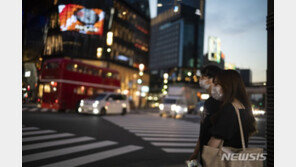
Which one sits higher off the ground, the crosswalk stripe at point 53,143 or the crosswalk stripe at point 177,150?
the crosswalk stripe at point 53,143

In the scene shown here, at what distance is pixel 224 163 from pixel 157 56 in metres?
164

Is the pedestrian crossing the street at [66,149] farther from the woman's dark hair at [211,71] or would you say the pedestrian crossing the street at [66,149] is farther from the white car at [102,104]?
the white car at [102,104]

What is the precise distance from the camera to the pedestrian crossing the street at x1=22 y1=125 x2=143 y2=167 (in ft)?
17.3

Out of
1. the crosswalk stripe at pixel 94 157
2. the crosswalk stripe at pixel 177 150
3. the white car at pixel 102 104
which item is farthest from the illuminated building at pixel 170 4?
the white car at pixel 102 104

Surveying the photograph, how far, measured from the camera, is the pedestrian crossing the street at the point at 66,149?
17.3 ft

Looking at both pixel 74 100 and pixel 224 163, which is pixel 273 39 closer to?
pixel 224 163

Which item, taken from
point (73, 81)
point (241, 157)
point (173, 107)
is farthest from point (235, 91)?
point (173, 107)

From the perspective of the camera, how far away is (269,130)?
106 inches

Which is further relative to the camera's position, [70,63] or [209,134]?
[70,63]

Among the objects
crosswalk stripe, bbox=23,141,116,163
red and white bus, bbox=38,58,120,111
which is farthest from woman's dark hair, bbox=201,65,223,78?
red and white bus, bbox=38,58,120,111

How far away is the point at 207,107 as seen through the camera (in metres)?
2.20

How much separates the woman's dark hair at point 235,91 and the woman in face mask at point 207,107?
0.08 metres

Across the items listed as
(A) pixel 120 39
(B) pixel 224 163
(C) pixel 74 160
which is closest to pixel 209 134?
(B) pixel 224 163

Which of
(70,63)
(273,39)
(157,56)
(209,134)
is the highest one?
(157,56)
